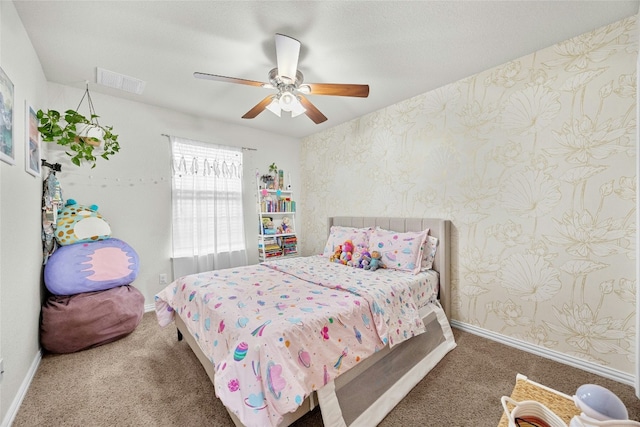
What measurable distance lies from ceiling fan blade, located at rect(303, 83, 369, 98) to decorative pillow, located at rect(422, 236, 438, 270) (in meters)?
1.58

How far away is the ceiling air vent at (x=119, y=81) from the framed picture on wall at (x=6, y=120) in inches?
39.0

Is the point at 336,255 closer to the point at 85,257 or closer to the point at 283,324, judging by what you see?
the point at 283,324

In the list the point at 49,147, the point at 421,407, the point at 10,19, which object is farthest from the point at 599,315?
the point at 49,147

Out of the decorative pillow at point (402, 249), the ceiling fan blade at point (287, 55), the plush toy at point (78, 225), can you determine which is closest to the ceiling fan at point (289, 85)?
the ceiling fan blade at point (287, 55)

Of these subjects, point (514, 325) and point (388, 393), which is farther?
point (514, 325)

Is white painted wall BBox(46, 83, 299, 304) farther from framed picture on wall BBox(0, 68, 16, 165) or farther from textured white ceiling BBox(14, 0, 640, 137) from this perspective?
framed picture on wall BBox(0, 68, 16, 165)

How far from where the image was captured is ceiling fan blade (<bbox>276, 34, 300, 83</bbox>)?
5.81ft

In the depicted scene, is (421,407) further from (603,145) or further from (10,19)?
(10,19)

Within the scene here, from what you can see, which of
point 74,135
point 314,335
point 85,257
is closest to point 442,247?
point 314,335

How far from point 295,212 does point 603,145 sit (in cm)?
360

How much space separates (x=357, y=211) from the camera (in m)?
3.62

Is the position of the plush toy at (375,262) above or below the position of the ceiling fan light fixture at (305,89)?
below

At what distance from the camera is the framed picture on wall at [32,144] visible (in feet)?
5.92

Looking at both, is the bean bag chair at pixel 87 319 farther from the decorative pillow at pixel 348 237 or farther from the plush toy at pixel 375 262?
the plush toy at pixel 375 262
